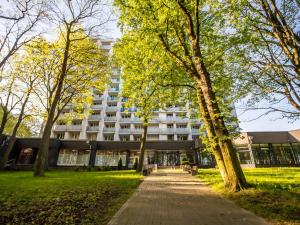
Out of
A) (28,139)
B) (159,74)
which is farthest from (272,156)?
(28,139)

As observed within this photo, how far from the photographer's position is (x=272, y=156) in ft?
98.4

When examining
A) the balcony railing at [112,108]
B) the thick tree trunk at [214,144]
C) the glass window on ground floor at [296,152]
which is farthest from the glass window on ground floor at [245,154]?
the balcony railing at [112,108]

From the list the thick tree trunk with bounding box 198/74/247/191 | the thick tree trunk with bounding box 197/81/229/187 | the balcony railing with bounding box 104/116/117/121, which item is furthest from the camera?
the balcony railing with bounding box 104/116/117/121

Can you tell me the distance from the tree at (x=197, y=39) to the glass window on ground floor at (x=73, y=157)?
25.8 metres

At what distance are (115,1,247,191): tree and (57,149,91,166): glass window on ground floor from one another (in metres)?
25.8

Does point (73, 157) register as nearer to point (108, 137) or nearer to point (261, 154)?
point (108, 137)

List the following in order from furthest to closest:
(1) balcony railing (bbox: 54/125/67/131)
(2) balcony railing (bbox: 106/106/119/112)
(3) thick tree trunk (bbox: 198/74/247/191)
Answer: (2) balcony railing (bbox: 106/106/119/112) → (1) balcony railing (bbox: 54/125/67/131) → (3) thick tree trunk (bbox: 198/74/247/191)

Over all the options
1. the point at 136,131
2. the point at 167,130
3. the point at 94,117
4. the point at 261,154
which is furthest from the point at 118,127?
the point at 261,154

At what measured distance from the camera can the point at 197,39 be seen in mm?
9680

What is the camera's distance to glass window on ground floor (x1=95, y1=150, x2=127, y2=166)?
105 feet

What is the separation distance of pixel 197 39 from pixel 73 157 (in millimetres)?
29415

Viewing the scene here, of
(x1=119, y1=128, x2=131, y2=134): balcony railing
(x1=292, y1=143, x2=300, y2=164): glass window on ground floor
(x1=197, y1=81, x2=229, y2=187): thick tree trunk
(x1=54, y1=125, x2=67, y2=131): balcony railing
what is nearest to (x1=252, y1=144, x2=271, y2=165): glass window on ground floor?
(x1=292, y1=143, x2=300, y2=164): glass window on ground floor

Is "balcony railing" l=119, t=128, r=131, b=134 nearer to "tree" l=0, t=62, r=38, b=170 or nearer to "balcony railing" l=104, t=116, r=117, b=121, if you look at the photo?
"balcony railing" l=104, t=116, r=117, b=121

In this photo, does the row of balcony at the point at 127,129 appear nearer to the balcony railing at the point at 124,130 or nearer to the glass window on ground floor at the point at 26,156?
the balcony railing at the point at 124,130
